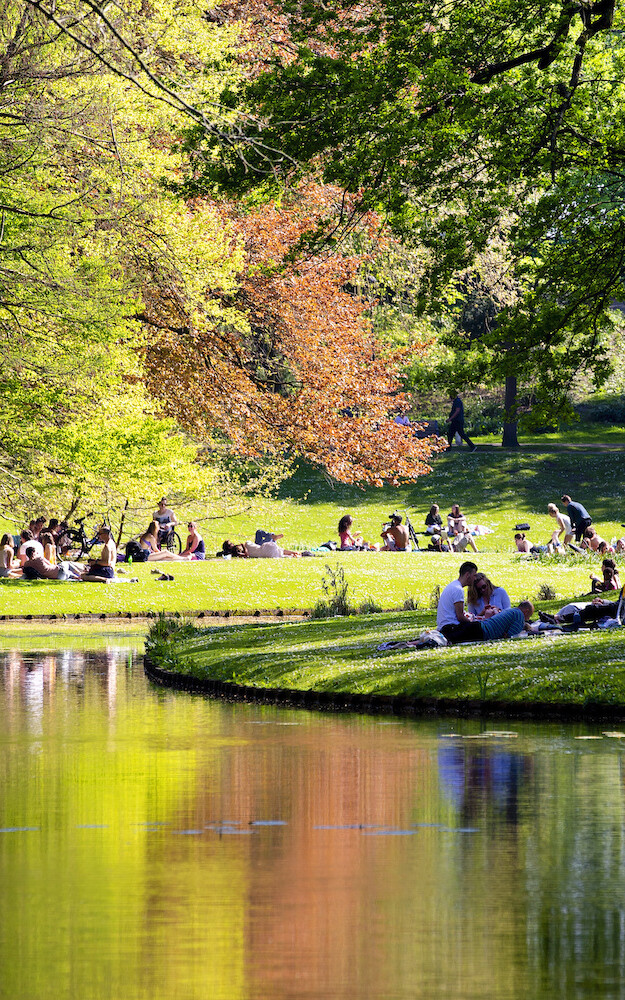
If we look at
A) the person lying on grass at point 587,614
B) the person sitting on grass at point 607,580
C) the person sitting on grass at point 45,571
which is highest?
the person sitting on grass at point 45,571

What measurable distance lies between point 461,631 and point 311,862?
440 inches

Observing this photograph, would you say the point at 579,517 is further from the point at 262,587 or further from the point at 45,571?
the point at 45,571

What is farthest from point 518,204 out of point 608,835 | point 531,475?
point 531,475

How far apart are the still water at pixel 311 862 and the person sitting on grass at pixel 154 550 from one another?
24.4 metres

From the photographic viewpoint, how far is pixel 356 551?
42.9m

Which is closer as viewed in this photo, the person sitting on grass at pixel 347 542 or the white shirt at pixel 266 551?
the white shirt at pixel 266 551

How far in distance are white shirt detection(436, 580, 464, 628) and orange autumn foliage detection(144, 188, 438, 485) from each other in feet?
69.8

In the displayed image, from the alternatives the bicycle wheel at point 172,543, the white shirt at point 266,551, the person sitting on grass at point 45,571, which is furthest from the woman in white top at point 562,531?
the person sitting on grass at point 45,571

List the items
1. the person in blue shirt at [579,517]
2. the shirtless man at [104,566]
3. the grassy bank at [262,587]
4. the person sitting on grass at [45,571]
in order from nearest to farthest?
1. the grassy bank at [262,587]
2. the shirtless man at [104,566]
3. the person sitting on grass at [45,571]
4. the person in blue shirt at [579,517]

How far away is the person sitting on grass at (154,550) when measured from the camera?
39.1 meters

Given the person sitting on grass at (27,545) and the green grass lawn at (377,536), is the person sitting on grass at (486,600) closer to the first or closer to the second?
the green grass lawn at (377,536)

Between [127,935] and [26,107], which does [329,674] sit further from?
[26,107]

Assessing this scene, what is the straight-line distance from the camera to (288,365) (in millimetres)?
45688

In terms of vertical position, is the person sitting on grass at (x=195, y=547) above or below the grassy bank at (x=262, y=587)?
above
